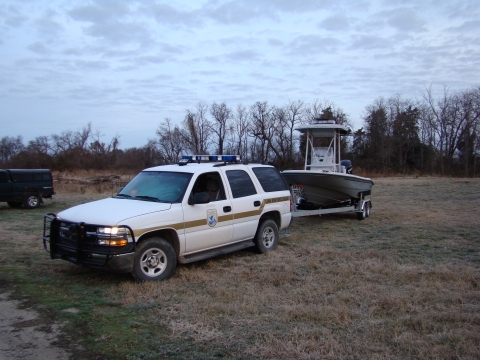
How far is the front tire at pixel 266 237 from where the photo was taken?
27.7ft

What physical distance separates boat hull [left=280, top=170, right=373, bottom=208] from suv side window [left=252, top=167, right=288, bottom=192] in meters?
2.78

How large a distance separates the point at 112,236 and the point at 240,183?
119 inches

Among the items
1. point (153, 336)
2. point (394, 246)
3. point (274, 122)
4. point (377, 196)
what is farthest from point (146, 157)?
point (153, 336)

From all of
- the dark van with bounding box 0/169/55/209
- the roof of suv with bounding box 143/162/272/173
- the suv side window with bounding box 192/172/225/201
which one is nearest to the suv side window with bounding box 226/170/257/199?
the roof of suv with bounding box 143/162/272/173

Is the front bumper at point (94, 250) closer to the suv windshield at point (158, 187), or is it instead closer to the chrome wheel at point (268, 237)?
the suv windshield at point (158, 187)

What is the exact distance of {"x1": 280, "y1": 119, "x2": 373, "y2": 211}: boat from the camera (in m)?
12.1

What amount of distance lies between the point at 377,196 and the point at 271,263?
13913mm

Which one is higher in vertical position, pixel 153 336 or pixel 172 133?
pixel 172 133

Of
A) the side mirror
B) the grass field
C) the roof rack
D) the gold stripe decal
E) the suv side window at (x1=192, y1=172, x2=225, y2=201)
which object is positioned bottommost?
the grass field

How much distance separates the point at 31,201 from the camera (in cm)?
1778

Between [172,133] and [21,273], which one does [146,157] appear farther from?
[21,273]

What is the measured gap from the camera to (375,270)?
22.8 ft

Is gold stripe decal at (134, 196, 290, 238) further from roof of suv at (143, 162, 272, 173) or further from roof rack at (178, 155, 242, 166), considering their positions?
roof rack at (178, 155, 242, 166)

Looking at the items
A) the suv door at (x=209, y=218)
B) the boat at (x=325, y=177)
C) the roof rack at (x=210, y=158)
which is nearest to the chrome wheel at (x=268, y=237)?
the suv door at (x=209, y=218)
